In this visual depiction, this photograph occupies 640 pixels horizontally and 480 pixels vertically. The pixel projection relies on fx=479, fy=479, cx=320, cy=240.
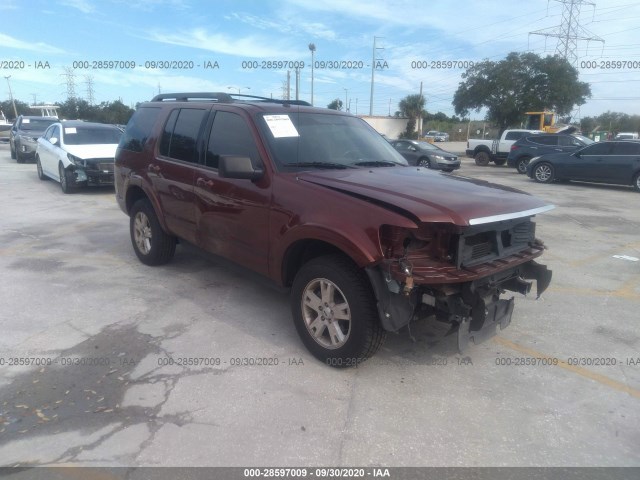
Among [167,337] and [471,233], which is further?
[167,337]

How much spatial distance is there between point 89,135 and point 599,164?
15.2 metres

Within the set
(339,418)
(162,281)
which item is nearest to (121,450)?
(339,418)

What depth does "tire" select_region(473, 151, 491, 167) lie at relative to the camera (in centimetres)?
2515

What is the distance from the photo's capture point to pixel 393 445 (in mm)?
2895

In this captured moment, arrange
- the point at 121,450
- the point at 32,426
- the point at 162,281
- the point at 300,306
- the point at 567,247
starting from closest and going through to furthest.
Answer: the point at 121,450 → the point at 32,426 → the point at 300,306 → the point at 162,281 → the point at 567,247

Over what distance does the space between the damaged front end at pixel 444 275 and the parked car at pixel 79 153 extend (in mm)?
10414

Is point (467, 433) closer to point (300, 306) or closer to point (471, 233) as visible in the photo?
point (471, 233)

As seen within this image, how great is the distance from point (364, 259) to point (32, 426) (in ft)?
7.65

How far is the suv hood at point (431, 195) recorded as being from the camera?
3.16m

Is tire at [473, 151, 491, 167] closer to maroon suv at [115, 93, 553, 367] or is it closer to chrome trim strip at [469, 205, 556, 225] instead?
maroon suv at [115, 93, 553, 367]

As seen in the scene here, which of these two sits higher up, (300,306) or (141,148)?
(141,148)

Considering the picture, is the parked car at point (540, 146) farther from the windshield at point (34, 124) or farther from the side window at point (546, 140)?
the windshield at point (34, 124)

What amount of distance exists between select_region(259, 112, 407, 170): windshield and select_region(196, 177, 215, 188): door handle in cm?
78

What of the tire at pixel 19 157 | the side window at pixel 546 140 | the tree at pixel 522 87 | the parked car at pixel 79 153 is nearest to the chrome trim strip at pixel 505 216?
the parked car at pixel 79 153
